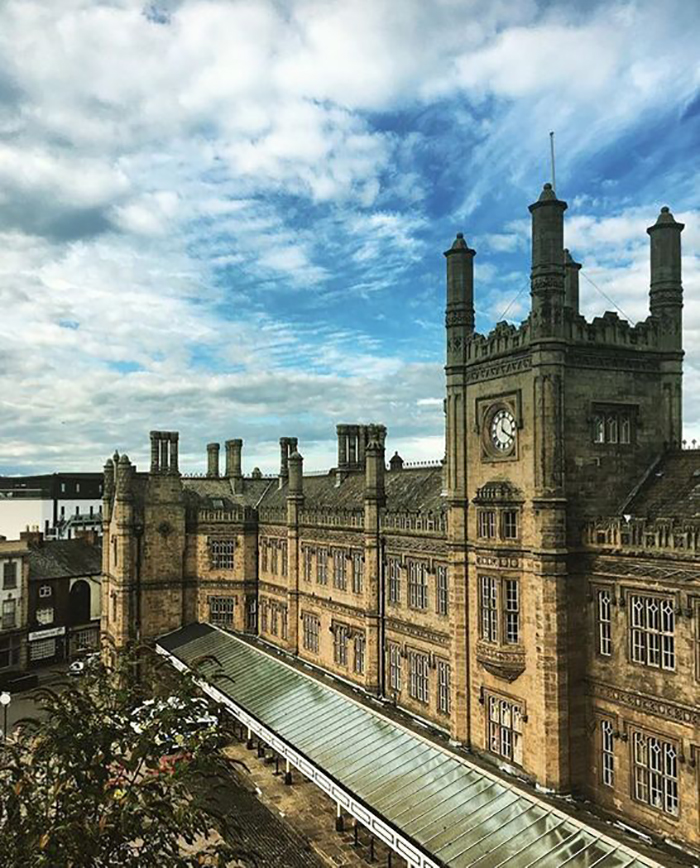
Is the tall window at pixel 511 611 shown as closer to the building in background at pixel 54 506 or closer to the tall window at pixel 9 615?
the tall window at pixel 9 615

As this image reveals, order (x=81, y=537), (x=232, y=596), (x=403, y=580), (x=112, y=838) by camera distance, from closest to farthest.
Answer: (x=112, y=838) < (x=403, y=580) < (x=232, y=596) < (x=81, y=537)

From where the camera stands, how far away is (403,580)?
121 feet

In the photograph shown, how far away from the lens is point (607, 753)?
83.0 feet

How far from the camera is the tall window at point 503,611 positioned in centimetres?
2781

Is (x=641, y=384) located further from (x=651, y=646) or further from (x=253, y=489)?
(x=253, y=489)

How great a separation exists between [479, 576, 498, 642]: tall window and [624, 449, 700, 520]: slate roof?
19.6ft

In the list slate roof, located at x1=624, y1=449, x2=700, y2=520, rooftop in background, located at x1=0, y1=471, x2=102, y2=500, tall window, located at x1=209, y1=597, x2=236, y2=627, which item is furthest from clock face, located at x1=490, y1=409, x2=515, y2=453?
rooftop in background, located at x1=0, y1=471, x2=102, y2=500

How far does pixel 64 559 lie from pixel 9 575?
686 cm

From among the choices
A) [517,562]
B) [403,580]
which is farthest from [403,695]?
[517,562]

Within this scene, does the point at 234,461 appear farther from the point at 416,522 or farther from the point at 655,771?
the point at 655,771

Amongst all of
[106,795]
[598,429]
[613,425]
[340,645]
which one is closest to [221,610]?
[340,645]

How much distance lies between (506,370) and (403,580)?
1326 cm

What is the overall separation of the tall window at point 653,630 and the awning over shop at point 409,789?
567 centimetres

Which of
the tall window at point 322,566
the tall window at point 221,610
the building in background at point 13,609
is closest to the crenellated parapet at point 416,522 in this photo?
the tall window at point 322,566
